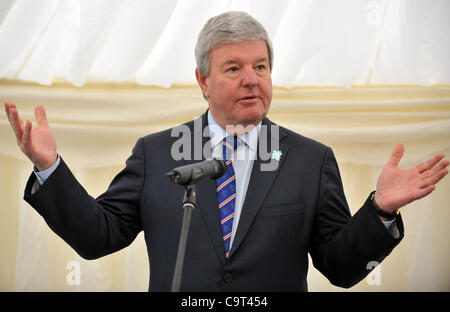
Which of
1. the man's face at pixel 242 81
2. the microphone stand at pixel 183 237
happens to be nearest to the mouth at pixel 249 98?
the man's face at pixel 242 81

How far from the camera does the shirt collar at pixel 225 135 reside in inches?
72.9

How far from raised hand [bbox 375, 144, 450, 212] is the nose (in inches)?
18.7

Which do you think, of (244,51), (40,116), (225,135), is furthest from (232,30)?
(40,116)

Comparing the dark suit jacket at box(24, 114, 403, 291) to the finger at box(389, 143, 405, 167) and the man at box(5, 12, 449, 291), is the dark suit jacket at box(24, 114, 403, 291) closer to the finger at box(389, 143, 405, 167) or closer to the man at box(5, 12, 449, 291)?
the man at box(5, 12, 449, 291)

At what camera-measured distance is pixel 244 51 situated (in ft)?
5.88

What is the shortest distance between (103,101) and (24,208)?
66cm

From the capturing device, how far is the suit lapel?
5.54ft

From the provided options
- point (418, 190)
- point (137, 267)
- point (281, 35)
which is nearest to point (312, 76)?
point (281, 35)

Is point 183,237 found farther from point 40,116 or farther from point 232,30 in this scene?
point 232,30

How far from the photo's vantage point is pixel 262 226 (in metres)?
1.71

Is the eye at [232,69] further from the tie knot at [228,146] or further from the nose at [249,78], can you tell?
the tie knot at [228,146]

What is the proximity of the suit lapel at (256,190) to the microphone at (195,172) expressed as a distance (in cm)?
37

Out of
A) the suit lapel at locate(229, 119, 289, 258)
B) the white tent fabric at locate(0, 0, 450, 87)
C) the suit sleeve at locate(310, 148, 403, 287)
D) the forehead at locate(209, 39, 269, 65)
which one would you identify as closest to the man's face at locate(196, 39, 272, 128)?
the forehead at locate(209, 39, 269, 65)

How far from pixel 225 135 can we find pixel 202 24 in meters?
1.18
